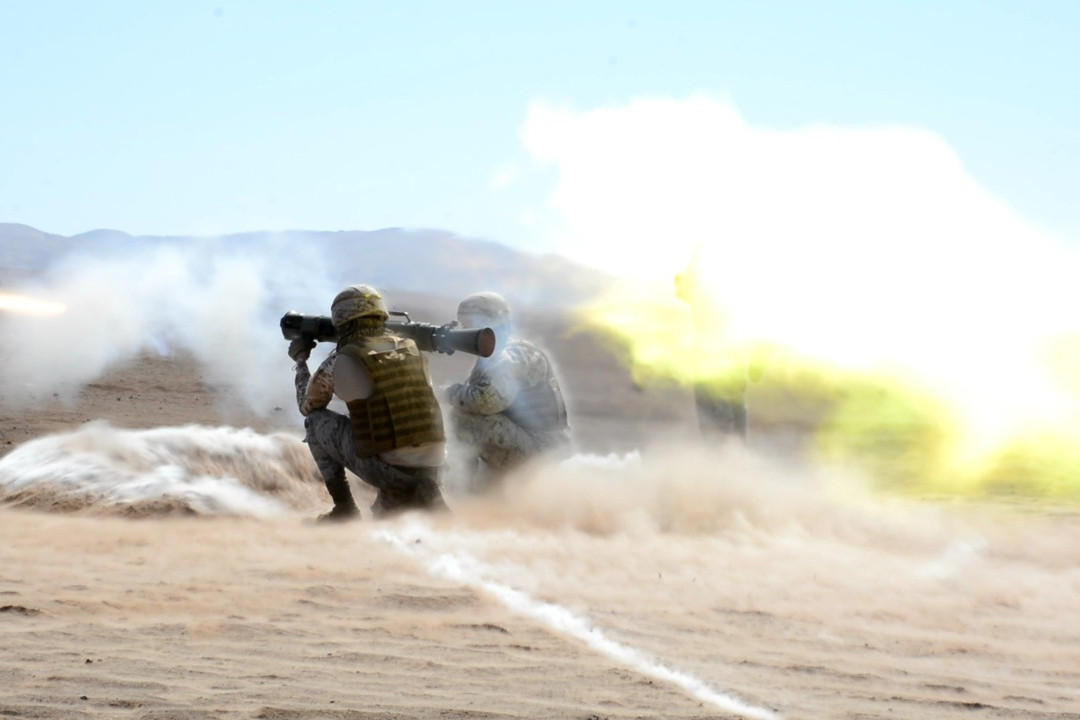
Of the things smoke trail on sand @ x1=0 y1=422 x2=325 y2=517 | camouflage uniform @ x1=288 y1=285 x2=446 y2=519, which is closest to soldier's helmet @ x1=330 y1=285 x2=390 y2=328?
camouflage uniform @ x1=288 y1=285 x2=446 y2=519

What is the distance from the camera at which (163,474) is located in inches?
394

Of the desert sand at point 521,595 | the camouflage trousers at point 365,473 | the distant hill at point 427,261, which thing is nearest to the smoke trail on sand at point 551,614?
the desert sand at point 521,595

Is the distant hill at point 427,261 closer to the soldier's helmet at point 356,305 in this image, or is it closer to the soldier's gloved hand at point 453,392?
the soldier's gloved hand at point 453,392

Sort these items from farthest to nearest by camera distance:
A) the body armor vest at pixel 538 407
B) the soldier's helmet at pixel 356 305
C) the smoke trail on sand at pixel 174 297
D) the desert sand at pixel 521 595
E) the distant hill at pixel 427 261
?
A: the distant hill at pixel 427 261 → the smoke trail on sand at pixel 174 297 → the body armor vest at pixel 538 407 → the soldier's helmet at pixel 356 305 → the desert sand at pixel 521 595

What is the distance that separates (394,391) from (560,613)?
2760 millimetres

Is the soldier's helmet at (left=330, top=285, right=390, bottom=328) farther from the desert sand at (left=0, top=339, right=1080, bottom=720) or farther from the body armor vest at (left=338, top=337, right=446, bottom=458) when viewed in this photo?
the desert sand at (left=0, top=339, right=1080, bottom=720)

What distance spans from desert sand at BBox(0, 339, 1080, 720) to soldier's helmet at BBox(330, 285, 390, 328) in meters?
1.39

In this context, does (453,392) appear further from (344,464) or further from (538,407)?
(344,464)

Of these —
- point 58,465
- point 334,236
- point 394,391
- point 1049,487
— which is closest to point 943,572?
point 394,391

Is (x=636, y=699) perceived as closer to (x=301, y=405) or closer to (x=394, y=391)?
(x=394, y=391)

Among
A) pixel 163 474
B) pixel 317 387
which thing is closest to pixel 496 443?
pixel 317 387

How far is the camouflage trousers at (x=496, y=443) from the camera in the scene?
10.1 metres

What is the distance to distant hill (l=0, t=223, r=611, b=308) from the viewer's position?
1816 centimetres

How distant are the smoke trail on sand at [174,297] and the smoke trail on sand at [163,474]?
4256 mm
